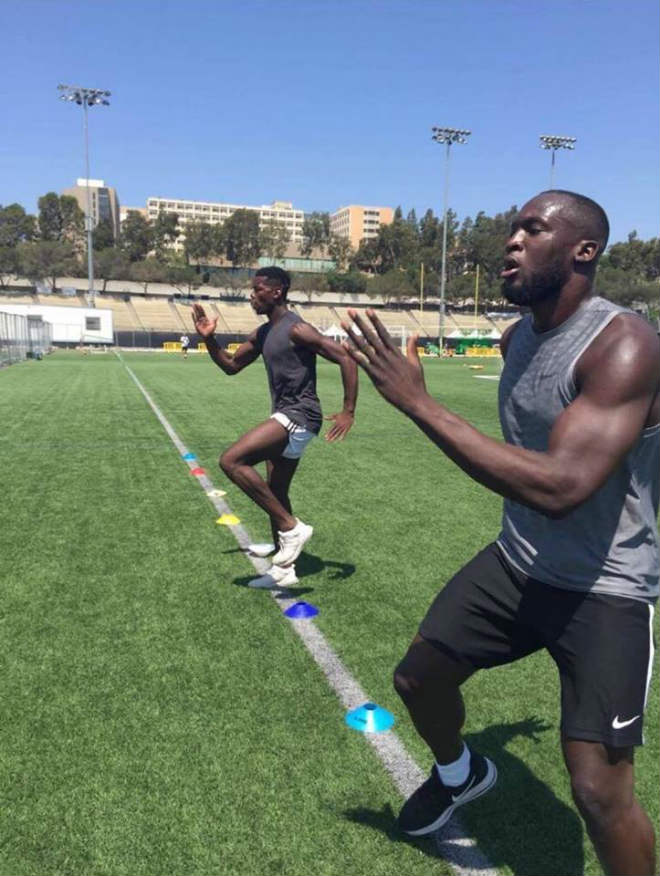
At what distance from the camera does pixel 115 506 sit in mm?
7141

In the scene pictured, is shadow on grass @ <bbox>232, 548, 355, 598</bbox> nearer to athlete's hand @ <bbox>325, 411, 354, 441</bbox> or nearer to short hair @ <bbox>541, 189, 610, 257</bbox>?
athlete's hand @ <bbox>325, 411, 354, 441</bbox>

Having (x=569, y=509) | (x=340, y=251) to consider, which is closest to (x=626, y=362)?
(x=569, y=509)

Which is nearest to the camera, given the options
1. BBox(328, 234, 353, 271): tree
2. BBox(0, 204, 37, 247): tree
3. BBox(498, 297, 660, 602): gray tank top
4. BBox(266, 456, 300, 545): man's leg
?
BBox(498, 297, 660, 602): gray tank top

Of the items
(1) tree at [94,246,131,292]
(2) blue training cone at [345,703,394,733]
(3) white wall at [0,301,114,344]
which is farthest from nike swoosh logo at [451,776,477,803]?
(1) tree at [94,246,131,292]

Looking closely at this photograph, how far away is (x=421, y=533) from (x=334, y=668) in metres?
2.86

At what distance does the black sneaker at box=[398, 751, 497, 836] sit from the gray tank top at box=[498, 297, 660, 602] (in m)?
0.93

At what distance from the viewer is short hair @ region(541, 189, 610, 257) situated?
2.01 m

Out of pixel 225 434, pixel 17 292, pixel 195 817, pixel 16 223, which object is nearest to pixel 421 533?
pixel 195 817

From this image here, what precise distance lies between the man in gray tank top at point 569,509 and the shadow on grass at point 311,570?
2.49m

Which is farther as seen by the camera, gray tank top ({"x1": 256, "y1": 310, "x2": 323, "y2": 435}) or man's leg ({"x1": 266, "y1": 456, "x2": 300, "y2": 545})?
man's leg ({"x1": 266, "y1": 456, "x2": 300, "y2": 545})

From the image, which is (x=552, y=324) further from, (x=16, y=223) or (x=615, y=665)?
(x=16, y=223)

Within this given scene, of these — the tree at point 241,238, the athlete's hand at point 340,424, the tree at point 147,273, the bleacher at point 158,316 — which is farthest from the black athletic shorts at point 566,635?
the tree at point 241,238

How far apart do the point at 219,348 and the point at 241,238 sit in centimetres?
10915

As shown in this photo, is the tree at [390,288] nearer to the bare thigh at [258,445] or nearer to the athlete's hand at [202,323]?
the athlete's hand at [202,323]
